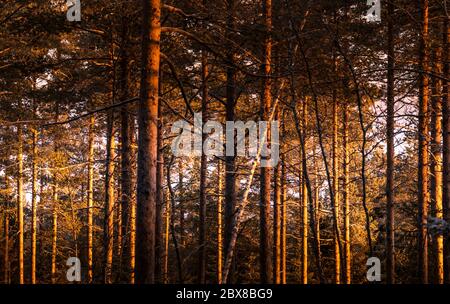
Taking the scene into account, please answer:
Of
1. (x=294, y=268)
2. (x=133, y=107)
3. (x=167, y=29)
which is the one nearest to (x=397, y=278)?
(x=294, y=268)

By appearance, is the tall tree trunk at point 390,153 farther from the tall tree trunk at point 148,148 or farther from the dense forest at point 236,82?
the tall tree trunk at point 148,148

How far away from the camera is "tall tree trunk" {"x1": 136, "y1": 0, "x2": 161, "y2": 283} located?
Result: 745 cm

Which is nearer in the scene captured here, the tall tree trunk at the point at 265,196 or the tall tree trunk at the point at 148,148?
the tall tree trunk at the point at 148,148

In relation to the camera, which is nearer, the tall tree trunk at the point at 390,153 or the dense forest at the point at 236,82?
the dense forest at the point at 236,82

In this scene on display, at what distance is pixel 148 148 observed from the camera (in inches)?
299

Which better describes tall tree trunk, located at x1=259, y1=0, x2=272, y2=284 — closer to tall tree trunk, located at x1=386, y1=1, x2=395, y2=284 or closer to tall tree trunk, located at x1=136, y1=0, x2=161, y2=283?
tall tree trunk, located at x1=386, y1=1, x2=395, y2=284

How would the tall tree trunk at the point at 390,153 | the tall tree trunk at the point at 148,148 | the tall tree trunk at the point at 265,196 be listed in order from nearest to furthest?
the tall tree trunk at the point at 148,148, the tall tree trunk at the point at 390,153, the tall tree trunk at the point at 265,196

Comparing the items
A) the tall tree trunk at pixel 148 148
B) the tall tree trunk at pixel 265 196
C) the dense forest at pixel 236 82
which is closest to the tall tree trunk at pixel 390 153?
the dense forest at pixel 236 82

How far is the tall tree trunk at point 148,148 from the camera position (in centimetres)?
745

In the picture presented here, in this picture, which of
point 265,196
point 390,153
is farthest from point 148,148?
point 390,153

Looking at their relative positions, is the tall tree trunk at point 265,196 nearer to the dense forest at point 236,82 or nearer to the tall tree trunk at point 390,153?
the dense forest at point 236,82

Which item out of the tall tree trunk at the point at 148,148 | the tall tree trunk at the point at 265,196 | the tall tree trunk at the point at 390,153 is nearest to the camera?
the tall tree trunk at the point at 148,148
